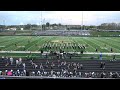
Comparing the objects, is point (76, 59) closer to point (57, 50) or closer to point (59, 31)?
point (57, 50)

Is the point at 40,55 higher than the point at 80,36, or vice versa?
the point at 80,36

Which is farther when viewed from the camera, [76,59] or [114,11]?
[76,59]
